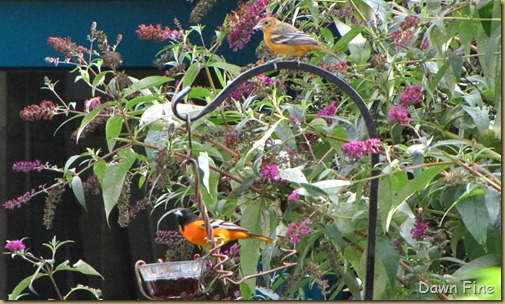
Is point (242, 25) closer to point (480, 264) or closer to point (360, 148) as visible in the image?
point (360, 148)

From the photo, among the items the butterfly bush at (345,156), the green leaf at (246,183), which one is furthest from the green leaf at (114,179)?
the green leaf at (246,183)

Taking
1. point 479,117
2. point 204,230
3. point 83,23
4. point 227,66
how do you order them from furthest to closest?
point 83,23 < point 227,66 < point 479,117 < point 204,230

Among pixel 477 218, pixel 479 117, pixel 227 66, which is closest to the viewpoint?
pixel 477 218

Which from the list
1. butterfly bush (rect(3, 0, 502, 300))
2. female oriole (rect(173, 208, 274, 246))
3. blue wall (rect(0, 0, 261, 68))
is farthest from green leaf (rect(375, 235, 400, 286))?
blue wall (rect(0, 0, 261, 68))

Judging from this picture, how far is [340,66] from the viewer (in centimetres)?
190

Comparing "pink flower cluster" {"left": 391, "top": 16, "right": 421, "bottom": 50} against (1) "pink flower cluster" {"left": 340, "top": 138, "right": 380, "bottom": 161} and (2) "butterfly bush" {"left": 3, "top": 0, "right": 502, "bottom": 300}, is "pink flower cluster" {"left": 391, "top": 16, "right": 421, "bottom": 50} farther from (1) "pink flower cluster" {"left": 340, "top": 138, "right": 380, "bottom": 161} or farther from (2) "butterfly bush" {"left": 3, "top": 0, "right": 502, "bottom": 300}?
(1) "pink flower cluster" {"left": 340, "top": 138, "right": 380, "bottom": 161}

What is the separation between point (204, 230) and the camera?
6.07 ft

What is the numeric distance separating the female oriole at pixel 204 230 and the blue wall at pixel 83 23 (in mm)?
2281

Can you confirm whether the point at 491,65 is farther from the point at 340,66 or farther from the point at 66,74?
the point at 66,74

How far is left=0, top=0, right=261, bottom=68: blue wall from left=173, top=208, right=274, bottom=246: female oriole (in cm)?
228

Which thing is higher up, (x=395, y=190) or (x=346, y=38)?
(x=346, y=38)

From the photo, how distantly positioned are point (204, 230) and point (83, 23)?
2544 mm

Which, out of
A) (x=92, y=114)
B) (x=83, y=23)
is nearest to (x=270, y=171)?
(x=92, y=114)

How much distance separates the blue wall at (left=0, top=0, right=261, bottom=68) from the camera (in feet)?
13.6
